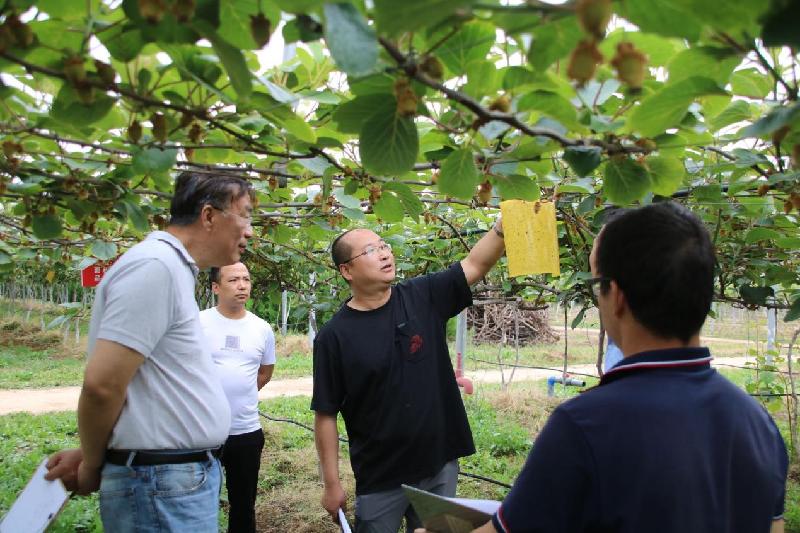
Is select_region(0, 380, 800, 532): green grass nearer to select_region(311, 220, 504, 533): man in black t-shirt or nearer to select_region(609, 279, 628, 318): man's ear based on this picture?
select_region(311, 220, 504, 533): man in black t-shirt

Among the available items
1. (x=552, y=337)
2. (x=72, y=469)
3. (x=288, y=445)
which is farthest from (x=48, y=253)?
(x=552, y=337)

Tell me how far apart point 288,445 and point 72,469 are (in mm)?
4335

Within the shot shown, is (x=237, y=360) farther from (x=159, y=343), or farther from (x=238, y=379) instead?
(x=159, y=343)

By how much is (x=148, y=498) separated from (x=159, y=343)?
1.21ft

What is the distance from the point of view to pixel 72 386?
9.91 metres

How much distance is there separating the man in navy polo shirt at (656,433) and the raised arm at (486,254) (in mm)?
1006

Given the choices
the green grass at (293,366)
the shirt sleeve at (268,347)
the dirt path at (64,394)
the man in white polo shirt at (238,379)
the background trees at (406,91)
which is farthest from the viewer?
the green grass at (293,366)

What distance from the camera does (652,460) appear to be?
87 centimetres

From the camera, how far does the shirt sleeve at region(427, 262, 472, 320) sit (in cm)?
217

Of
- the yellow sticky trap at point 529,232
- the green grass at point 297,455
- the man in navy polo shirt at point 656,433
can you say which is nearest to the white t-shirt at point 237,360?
the green grass at point 297,455

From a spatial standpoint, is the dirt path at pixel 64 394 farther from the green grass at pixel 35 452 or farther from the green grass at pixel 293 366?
the green grass at pixel 35 452

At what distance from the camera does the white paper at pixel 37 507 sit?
143 cm

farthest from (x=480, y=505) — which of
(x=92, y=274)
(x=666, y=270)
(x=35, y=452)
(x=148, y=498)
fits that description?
(x=35, y=452)

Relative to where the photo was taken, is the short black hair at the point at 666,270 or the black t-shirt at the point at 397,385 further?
the black t-shirt at the point at 397,385
